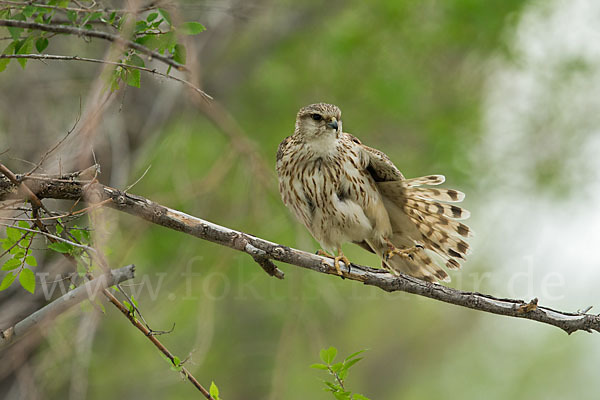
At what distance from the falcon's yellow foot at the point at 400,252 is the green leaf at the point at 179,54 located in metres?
1.98

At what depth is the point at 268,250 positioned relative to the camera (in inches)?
126

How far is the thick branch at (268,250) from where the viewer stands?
281 centimetres

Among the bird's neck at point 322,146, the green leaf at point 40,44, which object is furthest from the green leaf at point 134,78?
the bird's neck at point 322,146

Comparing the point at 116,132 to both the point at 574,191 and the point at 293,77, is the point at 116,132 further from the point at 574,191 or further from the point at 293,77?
the point at 574,191

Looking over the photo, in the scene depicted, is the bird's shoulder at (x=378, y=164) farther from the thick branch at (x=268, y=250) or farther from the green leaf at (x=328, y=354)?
the green leaf at (x=328, y=354)

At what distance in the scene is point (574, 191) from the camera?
9375 mm

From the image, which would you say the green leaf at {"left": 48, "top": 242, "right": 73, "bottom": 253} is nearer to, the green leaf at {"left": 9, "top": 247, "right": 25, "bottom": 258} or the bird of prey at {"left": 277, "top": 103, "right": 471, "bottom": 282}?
the green leaf at {"left": 9, "top": 247, "right": 25, "bottom": 258}

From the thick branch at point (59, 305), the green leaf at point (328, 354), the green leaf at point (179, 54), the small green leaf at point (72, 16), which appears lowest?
the thick branch at point (59, 305)

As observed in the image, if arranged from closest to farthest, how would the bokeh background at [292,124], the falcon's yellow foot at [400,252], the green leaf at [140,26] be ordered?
1. the green leaf at [140,26]
2. the falcon's yellow foot at [400,252]
3. the bokeh background at [292,124]

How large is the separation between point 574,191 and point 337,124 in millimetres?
6076

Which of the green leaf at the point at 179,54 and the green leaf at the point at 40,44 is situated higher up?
the green leaf at the point at 179,54

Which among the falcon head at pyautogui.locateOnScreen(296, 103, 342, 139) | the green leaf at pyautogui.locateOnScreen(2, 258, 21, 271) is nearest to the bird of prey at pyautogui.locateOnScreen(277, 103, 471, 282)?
the falcon head at pyautogui.locateOnScreen(296, 103, 342, 139)

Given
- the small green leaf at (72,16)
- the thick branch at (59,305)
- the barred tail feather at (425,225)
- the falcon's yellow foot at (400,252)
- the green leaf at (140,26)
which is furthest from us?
the barred tail feather at (425,225)

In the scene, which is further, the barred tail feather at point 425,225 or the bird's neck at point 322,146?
the barred tail feather at point 425,225
